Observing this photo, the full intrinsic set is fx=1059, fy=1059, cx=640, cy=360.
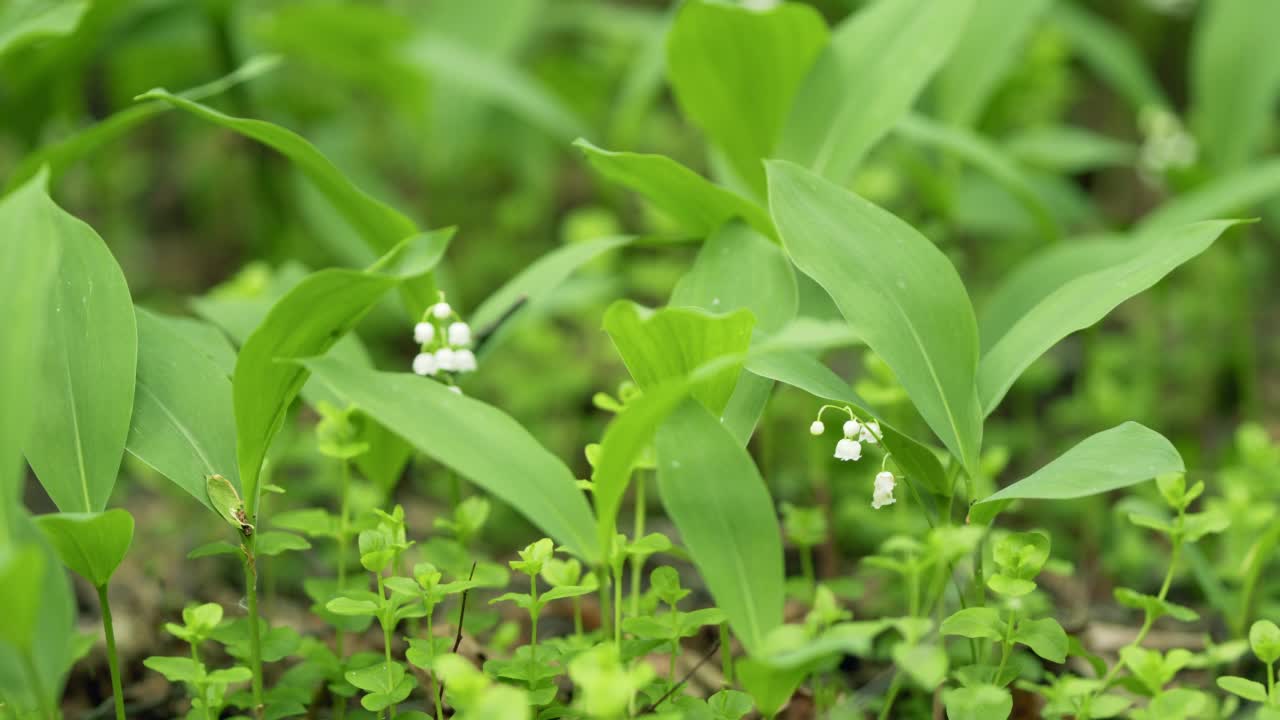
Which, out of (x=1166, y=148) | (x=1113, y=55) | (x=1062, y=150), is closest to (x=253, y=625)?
(x=1062, y=150)

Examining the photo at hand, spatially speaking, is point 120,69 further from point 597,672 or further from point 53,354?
point 597,672

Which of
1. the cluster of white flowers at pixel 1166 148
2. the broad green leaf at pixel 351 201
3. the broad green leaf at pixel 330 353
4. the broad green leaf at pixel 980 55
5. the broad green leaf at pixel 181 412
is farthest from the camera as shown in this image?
the cluster of white flowers at pixel 1166 148

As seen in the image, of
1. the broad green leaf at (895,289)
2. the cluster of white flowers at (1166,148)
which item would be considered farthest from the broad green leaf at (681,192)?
the cluster of white flowers at (1166,148)

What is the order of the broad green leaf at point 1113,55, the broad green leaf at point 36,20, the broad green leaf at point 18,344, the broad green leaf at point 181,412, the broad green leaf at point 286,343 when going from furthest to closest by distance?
the broad green leaf at point 1113,55 → the broad green leaf at point 36,20 → the broad green leaf at point 181,412 → the broad green leaf at point 286,343 → the broad green leaf at point 18,344

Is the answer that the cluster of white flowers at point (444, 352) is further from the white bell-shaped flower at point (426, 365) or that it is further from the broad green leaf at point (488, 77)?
the broad green leaf at point (488, 77)

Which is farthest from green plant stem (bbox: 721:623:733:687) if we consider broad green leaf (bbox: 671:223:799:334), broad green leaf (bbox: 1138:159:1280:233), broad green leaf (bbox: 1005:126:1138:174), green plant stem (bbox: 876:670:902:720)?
broad green leaf (bbox: 1005:126:1138:174)

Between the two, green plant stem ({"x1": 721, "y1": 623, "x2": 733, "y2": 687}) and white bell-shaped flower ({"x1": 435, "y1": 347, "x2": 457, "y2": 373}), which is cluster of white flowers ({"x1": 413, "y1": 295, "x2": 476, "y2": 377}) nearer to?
white bell-shaped flower ({"x1": 435, "y1": 347, "x2": 457, "y2": 373})

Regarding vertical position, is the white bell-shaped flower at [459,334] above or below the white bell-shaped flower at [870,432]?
above
